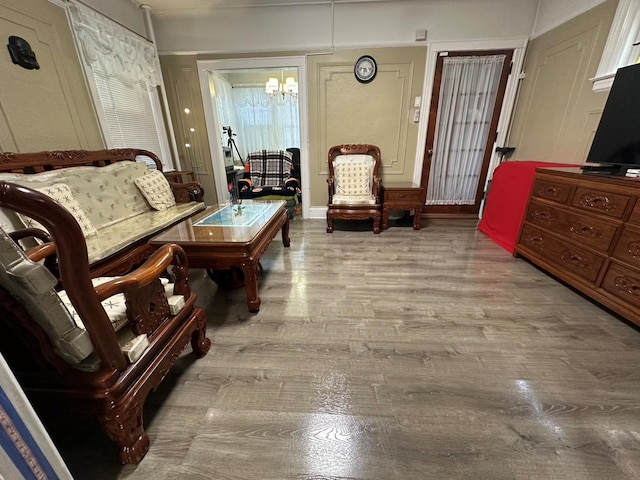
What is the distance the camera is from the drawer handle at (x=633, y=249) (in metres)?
1.52

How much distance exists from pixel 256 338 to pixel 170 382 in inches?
18.3

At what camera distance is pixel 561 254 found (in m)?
2.01

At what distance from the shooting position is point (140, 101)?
3.16 metres

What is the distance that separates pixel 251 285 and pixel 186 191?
1.94 metres

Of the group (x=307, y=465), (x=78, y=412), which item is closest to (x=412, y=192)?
(x=307, y=465)

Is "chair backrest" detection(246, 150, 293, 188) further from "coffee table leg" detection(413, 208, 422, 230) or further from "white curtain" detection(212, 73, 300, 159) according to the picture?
"coffee table leg" detection(413, 208, 422, 230)

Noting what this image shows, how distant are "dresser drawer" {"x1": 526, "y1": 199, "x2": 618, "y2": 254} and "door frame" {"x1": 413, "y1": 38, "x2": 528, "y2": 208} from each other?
1.45 m

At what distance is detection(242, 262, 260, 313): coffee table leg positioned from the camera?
1.66 metres

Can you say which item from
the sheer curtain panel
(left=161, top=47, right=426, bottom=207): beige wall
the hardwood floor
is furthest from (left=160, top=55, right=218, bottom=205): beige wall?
the hardwood floor

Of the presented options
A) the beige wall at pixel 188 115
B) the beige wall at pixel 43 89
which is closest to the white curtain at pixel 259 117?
the beige wall at pixel 188 115

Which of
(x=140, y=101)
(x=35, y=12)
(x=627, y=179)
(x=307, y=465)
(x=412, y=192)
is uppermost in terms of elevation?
(x=35, y=12)

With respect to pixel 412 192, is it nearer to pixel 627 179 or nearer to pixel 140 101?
pixel 627 179

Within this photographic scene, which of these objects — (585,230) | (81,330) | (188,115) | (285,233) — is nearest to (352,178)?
(285,233)

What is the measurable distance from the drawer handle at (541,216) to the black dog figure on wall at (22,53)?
432cm
